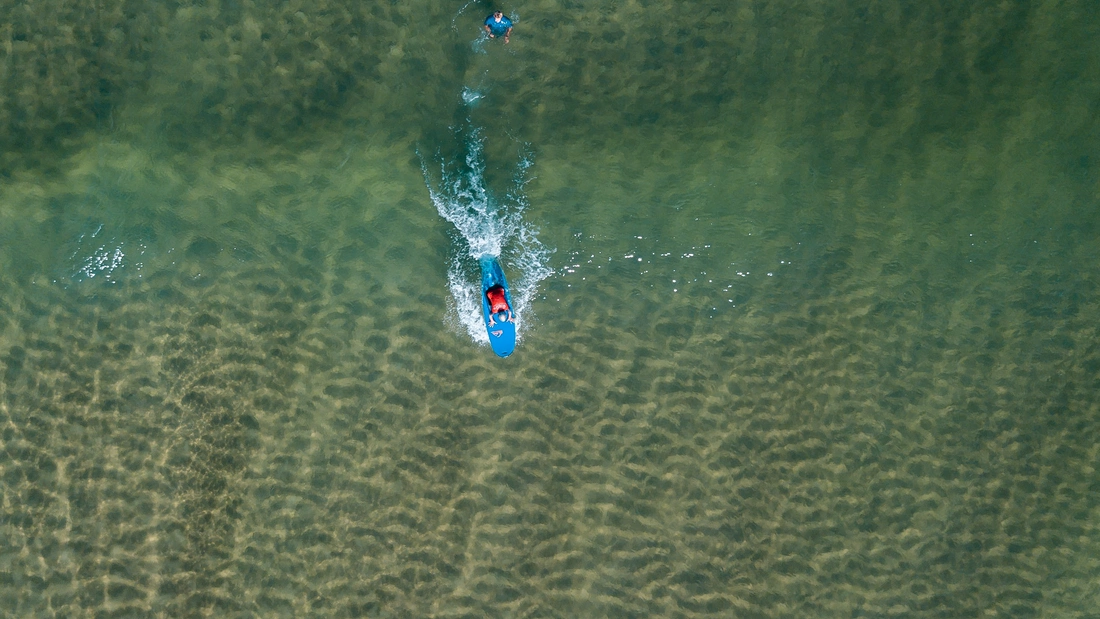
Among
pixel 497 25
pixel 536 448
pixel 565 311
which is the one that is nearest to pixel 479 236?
pixel 565 311

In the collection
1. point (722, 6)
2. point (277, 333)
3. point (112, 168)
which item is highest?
point (722, 6)

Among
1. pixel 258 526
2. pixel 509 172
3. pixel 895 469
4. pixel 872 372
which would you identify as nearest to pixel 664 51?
pixel 509 172

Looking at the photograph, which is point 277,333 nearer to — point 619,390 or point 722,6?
point 619,390

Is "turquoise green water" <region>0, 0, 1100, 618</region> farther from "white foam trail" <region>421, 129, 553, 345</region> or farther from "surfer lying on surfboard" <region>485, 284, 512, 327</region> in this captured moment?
"surfer lying on surfboard" <region>485, 284, 512, 327</region>

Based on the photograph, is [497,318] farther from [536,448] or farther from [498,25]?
[498,25]

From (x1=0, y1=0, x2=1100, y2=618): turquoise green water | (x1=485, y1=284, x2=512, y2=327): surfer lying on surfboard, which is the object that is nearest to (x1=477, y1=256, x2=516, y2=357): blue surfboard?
(x1=485, y1=284, x2=512, y2=327): surfer lying on surfboard

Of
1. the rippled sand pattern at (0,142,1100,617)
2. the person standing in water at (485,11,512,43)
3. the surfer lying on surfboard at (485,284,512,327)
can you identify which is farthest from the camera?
the rippled sand pattern at (0,142,1100,617)
